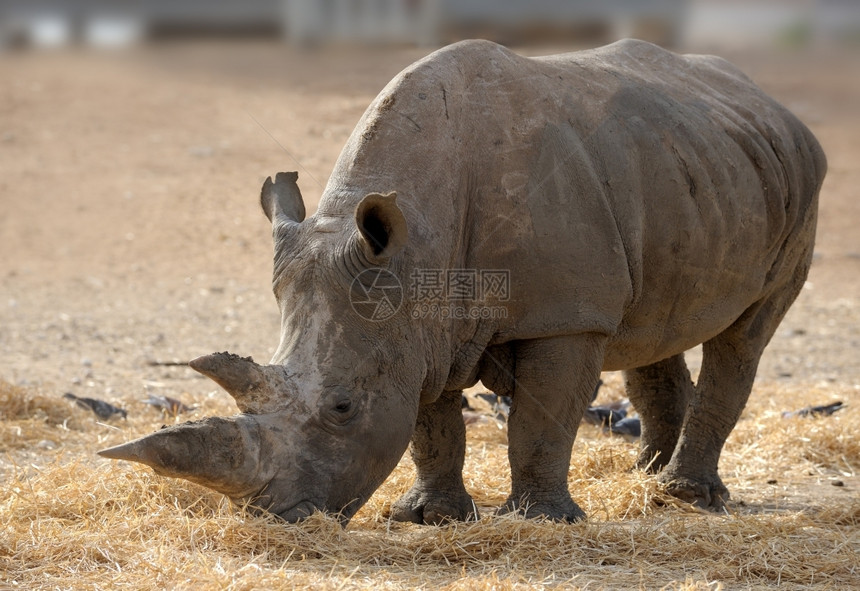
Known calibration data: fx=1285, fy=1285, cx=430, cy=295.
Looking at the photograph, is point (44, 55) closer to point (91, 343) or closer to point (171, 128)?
point (171, 128)

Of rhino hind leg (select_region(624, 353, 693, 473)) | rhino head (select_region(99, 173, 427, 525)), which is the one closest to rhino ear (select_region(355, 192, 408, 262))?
rhino head (select_region(99, 173, 427, 525))

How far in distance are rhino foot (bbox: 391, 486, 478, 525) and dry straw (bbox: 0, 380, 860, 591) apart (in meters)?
0.10

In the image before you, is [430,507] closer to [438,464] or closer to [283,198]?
[438,464]

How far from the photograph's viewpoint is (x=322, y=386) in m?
5.13

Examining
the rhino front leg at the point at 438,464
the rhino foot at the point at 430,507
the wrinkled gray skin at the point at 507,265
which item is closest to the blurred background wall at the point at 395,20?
the wrinkled gray skin at the point at 507,265

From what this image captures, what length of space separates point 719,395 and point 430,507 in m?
1.99

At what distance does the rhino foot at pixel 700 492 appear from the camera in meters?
6.86

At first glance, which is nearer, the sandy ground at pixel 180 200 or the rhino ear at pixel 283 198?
the rhino ear at pixel 283 198

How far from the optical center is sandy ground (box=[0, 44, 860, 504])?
10633mm

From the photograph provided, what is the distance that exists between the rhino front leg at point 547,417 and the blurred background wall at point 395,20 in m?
7.04

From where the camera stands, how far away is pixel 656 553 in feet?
17.7

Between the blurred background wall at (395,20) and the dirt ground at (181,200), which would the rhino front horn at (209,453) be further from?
the blurred background wall at (395,20)

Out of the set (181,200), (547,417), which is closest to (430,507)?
(547,417)

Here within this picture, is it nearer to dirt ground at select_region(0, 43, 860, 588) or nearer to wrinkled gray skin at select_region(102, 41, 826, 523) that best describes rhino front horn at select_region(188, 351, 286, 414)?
wrinkled gray skin at select_region(102, 41, 826, 523)
